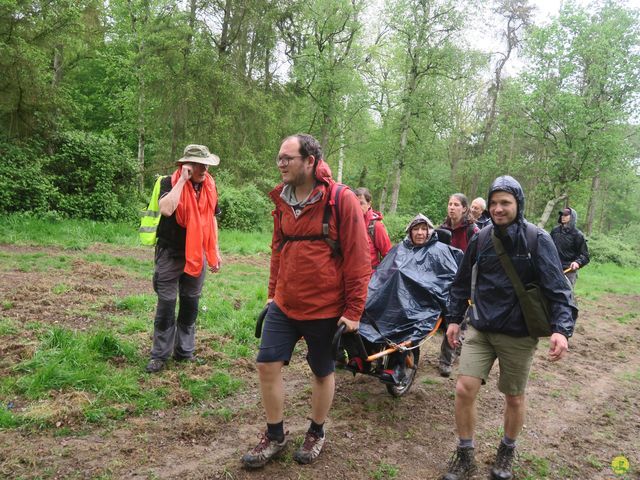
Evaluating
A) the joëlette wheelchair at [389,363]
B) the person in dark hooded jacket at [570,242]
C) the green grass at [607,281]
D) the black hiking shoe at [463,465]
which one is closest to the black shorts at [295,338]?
the joëlette wheelchair at [389,363]

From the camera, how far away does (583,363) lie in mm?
6602

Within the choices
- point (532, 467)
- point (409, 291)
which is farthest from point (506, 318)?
point (409, 291)

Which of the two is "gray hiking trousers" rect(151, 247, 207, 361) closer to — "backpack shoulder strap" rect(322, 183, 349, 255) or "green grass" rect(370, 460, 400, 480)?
"backpack shoulder strap" rect(322, 183, 349, 255)

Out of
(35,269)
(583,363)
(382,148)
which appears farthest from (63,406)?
(382,148)

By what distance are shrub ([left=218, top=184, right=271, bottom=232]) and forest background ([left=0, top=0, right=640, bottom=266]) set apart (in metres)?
0.05

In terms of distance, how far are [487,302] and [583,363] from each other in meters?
4.52

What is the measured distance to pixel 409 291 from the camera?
4.68 meters

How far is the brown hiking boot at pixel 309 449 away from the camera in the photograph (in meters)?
3.22

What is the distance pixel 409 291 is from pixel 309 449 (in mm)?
2002

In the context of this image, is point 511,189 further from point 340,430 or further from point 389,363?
point 340,430

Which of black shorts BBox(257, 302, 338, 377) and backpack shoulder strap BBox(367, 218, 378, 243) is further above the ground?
backpack shoulder strap BBox(367, 218, 378, 243)

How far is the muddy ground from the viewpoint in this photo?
312 centimetres

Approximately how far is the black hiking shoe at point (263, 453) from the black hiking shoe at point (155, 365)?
1.66m

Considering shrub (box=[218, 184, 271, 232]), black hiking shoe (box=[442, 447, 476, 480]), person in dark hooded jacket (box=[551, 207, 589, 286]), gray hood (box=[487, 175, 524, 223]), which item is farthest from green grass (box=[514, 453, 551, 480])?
shrub (box=[218, 184, 271, 232])
